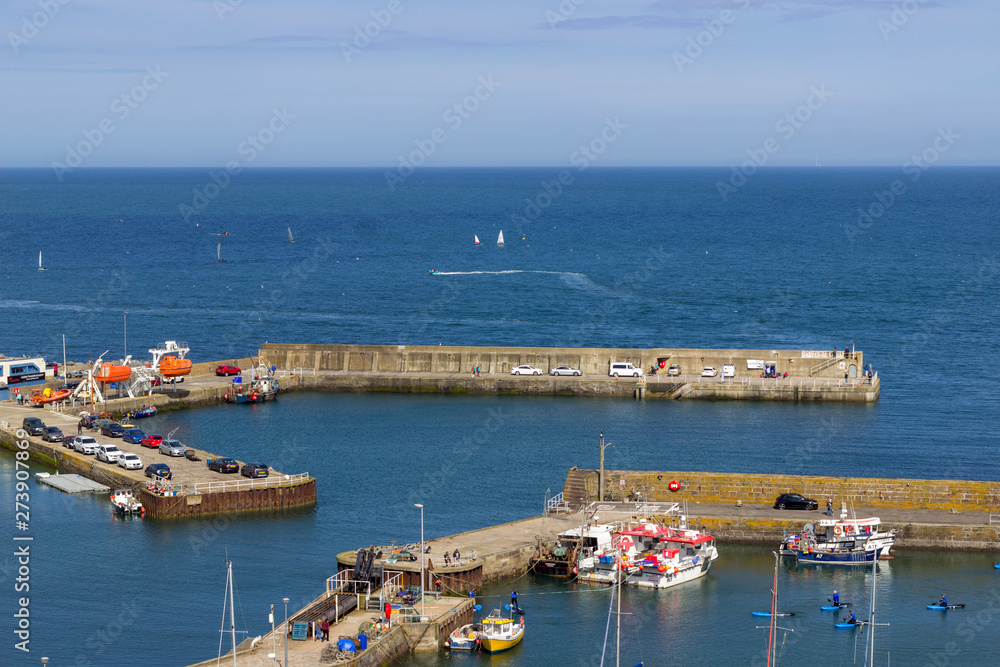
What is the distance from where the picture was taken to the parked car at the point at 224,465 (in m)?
80.6

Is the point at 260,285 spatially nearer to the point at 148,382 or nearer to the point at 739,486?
the point at 148,382

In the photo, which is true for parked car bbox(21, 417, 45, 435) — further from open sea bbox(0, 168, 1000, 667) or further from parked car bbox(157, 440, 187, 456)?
parked car bbox(157, 440, 187, 456)

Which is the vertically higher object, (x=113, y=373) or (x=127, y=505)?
(x=113, y=373)

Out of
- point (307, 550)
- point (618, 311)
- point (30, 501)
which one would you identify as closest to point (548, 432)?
point (307, 550)

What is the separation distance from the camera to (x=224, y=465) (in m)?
80.6

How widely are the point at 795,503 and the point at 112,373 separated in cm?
5925

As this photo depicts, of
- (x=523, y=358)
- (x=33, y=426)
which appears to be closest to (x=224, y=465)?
(x=33, y=426)

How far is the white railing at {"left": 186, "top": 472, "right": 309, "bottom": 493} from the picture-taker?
76.9 meters

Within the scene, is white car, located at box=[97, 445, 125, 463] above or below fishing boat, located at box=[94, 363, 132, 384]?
below

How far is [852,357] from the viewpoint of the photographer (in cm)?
11212

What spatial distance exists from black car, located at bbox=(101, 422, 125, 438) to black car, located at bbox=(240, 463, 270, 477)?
14948 millimetres

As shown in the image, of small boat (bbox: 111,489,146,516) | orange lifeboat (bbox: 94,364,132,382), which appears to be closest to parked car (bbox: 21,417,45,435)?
orange lifeboat (bbox: 94,364,132,382)

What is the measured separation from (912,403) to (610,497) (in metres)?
45.3

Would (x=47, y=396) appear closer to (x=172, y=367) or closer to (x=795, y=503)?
(x=172, y=367)
